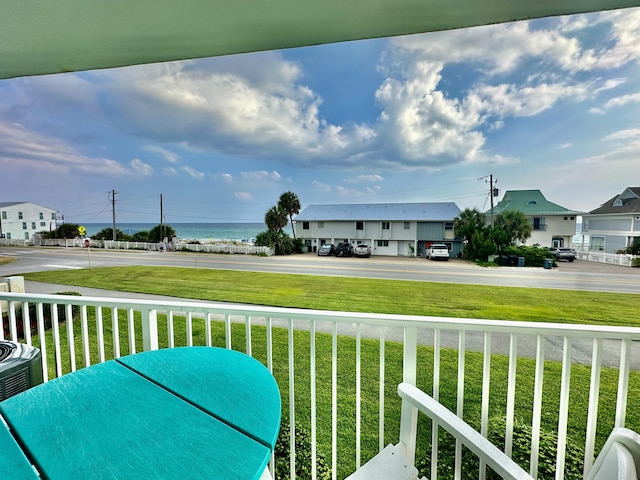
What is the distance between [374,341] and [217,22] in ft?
6.16

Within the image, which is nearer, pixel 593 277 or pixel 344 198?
pixel 593 277

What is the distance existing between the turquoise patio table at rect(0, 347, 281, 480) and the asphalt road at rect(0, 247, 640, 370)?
110 centimetres

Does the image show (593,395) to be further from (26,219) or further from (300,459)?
(26,219)

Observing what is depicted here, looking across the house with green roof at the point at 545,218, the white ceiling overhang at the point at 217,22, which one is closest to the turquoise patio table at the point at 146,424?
the white ceiling overhang at the point at 217,22

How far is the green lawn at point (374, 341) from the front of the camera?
1.42m

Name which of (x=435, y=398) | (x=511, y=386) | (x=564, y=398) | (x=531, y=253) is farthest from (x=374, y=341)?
(x=531, y=253)

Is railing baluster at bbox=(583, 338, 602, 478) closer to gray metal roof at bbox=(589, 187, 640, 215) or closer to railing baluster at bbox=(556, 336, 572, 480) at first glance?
railing baluster at bbox=(556, 336, 572, 480)

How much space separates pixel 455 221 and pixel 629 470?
1406 mm

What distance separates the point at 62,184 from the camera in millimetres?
2084

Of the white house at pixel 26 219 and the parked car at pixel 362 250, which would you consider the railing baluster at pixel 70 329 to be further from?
the parked car at pixel 362 250

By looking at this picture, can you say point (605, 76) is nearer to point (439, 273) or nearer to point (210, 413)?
point (439, 273)

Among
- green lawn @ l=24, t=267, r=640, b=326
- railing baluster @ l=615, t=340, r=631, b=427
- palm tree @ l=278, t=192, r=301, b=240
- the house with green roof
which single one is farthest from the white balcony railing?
palm tree @ l=278, t=192, r=301, b=240

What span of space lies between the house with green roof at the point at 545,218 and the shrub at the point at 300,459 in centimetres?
170

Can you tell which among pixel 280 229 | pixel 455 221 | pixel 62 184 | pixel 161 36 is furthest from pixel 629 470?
pixel 62 184
